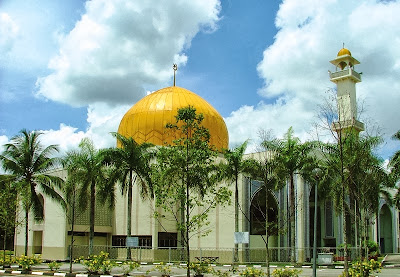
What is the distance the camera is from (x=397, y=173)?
3167 cm

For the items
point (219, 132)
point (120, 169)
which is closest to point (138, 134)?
point (219, 132)

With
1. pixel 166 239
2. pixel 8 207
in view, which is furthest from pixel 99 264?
pixel 166 239

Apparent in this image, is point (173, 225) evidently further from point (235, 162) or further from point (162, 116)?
point (235, 162)

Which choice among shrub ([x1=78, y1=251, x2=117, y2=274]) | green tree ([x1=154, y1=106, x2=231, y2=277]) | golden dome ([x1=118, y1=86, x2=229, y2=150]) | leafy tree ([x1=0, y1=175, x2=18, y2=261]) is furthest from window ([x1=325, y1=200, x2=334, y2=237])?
green tree ([x1=154, y1=106, x2=231, y2=277])

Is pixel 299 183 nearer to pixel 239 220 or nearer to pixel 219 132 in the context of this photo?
pixel 239 220

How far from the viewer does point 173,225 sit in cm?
4197

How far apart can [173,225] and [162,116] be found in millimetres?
10220

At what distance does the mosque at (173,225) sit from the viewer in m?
38.4

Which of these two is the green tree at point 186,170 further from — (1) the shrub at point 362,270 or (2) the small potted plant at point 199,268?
(1) the shrub at point 362,270

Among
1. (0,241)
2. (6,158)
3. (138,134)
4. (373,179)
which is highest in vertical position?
(138,134)

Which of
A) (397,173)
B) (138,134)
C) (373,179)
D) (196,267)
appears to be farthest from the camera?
(138,134)

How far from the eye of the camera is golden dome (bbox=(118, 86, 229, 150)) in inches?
1780

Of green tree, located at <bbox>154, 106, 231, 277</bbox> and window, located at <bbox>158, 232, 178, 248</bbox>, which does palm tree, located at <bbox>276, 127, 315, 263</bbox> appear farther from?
Result: green tree, located at <bbox>154, 106, 231, 277</bbox>

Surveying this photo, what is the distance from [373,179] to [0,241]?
49.6m
